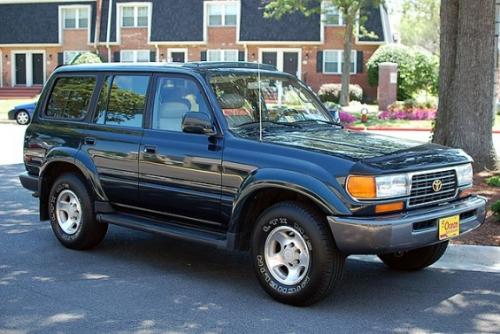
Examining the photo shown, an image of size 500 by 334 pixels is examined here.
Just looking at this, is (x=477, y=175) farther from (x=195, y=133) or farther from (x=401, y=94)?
(x=401, y=94)

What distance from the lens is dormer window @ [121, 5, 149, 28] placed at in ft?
145

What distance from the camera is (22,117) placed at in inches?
1124

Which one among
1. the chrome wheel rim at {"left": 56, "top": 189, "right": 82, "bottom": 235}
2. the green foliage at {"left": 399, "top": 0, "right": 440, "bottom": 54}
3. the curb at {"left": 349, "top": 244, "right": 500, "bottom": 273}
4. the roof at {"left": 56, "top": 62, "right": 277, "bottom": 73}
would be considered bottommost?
the curb at {"left": 349, "top": 244, "right": 500, "bottom": 273}

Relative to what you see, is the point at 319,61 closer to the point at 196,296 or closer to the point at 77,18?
the point at 77,18

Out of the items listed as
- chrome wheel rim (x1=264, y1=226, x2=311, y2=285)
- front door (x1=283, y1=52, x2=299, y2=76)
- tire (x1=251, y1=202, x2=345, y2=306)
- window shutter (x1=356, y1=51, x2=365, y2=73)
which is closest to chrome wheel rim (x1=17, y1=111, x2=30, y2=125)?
front door (x1=283, y1=52, x2=299, y2=76)

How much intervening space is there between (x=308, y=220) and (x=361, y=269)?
1.66 meters

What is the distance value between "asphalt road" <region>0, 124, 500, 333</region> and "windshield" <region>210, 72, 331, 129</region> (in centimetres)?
147

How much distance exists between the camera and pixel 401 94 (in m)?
35.4

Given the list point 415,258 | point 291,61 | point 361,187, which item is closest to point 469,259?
point 415,258

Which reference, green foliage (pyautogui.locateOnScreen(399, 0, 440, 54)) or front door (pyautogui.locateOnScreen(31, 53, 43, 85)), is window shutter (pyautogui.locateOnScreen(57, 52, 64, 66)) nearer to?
front door (pyautogui.locateOnScreen(31, 53, 43, 85))

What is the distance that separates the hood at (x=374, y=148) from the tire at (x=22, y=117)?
78.2 ft

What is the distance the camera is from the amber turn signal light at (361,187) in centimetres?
531

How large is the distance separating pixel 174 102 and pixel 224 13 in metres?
37.0

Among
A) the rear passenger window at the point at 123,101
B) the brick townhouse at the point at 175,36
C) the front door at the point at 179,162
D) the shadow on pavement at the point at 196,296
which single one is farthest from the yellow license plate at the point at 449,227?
the brick townhouse at the point at 175,36
